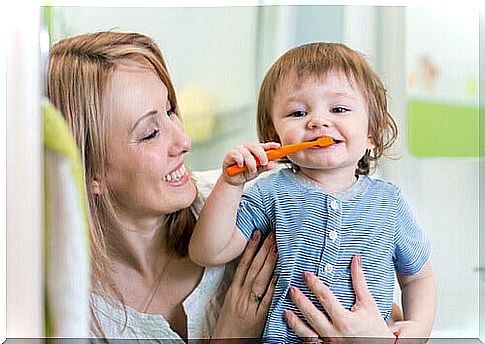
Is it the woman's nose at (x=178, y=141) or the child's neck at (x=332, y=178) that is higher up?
the woman's nose at (x=178, y=141)

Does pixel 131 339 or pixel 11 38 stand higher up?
pixel 11 38

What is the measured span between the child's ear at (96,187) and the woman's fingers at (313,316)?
0.31m

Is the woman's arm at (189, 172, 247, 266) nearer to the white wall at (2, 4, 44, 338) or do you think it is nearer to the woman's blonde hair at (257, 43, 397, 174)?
the woman's blonde hair at (257, 43, 397, 174)

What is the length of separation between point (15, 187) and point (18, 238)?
73 mm

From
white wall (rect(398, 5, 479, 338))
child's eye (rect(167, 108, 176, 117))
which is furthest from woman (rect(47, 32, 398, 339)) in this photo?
white wall (rect(398, 5, 479, 338))

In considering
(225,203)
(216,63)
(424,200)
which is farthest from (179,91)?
(424,200)

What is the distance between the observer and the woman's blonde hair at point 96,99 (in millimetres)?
1245

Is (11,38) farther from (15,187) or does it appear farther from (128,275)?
(128,275)

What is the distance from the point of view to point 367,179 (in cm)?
126

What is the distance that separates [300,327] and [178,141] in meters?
0.31

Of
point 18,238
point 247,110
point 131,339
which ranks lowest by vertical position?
point 131,339

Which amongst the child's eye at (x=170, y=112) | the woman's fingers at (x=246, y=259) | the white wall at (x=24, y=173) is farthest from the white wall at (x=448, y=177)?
the white wall at (x=24, y=173)

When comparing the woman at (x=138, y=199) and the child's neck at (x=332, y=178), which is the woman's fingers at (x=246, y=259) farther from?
the child's neck at (x=332, y=178)

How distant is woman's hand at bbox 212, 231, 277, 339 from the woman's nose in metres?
0.16
